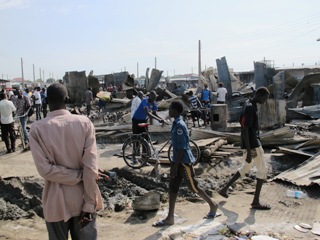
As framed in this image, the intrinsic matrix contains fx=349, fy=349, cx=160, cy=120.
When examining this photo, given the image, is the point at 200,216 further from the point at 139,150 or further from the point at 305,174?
the point at 139,150

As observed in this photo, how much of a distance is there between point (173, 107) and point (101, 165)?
373cm

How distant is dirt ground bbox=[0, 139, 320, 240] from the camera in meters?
4.73

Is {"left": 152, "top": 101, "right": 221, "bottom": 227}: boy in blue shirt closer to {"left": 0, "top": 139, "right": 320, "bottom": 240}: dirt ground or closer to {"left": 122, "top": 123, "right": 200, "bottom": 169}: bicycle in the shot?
{"left": 0, "top": 139, "right": 320, "bottom": 240}: dirt ground

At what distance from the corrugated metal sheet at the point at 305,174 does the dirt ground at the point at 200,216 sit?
0.19m

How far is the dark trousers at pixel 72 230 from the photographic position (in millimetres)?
2682

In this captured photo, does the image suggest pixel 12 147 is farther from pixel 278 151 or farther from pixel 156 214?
pixel 278 151

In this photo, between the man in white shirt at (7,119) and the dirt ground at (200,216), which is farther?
the man in white shirt at (7,119)

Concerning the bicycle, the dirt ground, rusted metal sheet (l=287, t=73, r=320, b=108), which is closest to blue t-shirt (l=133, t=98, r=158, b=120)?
the bicycle

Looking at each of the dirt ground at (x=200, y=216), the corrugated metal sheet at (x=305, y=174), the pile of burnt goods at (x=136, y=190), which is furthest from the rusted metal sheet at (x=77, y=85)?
the corrugated metal sheet at (x=305, y=174)

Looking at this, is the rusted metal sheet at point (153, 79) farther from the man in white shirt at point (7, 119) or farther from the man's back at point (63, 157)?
the man's back at point (63, 157)

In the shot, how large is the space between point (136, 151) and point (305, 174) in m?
3.53

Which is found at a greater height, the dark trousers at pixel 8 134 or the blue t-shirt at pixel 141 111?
the blue t-shirt at pixel 141 111

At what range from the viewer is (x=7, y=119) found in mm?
9617

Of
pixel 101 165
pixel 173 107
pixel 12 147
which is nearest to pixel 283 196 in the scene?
pixel 173 107
